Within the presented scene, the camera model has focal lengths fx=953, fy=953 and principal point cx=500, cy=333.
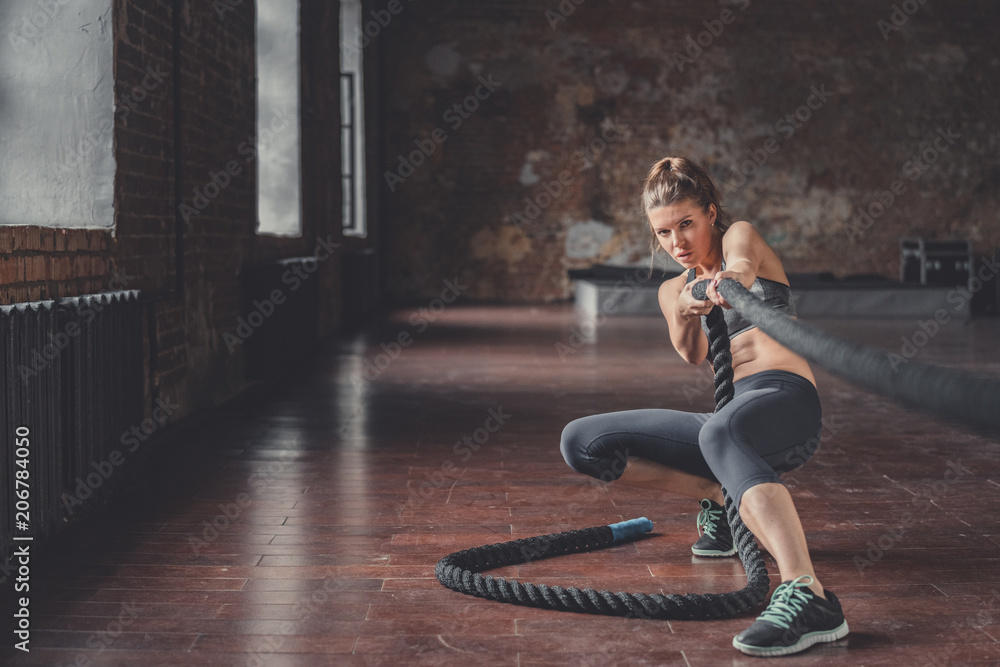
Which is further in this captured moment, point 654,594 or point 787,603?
point 654,594

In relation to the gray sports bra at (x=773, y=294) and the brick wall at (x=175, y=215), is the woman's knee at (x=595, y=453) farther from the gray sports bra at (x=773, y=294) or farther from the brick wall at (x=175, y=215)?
the brick wall at (x=175, y=215)

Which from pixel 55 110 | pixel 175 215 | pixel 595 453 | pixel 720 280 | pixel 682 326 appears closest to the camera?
pixel 720 280

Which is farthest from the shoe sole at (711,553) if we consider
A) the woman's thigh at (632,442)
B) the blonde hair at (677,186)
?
the blonde hair at (677,186)

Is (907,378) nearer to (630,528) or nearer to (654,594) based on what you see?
(654,594)

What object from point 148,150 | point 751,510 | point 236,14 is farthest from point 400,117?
point 751,510

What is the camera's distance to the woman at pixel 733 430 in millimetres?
2055

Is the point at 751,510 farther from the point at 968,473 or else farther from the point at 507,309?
the point at 507,309

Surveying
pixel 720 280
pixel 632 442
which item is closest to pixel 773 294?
pixel 720 280

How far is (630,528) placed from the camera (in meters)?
2.81

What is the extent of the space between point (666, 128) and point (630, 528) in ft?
35.1

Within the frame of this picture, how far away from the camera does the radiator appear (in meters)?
2.45

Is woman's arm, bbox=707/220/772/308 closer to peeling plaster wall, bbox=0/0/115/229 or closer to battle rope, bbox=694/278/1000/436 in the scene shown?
battle rope, bbox=694/278/1000/436

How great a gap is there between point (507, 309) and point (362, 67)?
3317 millimetres

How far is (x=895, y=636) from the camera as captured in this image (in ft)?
6.82
